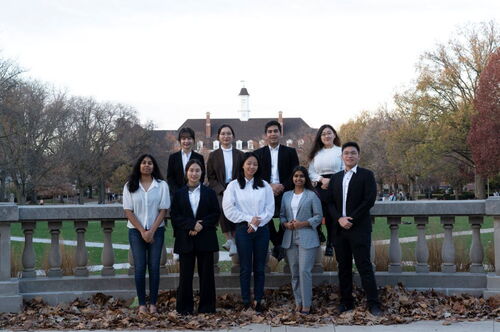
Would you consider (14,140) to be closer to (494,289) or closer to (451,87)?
(451,87)

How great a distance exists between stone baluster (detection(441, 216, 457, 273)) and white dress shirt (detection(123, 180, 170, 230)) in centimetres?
366

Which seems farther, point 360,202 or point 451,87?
point 451,87

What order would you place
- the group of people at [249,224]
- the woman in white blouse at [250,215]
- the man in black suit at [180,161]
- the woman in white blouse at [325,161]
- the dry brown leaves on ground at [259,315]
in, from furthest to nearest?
the man in black suit at [180,161] < the woman in white blouse at [325,161] < the woman in white blouse at [250,215] < the group of people at [249,224] < the dry brown leaves on ground at [259,315]

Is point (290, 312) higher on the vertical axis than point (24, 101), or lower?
lower

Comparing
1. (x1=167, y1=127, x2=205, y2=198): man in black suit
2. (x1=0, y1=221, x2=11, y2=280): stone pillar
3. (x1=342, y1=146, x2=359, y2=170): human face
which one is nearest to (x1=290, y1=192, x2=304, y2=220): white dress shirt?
(x1=342, y1=146, x2=359, y2=170): human face

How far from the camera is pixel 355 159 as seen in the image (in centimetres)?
751

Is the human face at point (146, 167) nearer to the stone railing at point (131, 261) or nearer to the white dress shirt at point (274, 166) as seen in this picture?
the stone railing at point (131, 261)

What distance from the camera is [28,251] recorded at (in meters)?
8.15

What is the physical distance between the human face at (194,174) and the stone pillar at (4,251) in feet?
7.90

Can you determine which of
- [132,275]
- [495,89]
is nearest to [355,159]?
[132,275]

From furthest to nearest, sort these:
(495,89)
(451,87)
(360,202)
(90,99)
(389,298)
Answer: (90,99)
(451,87)
(495,89)
(389,298)
(360,202)

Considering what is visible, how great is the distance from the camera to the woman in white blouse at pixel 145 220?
7.58m

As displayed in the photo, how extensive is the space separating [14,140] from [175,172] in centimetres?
4304

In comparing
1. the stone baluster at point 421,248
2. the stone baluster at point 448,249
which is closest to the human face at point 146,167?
Answer: the stone baluster at point 421,248
